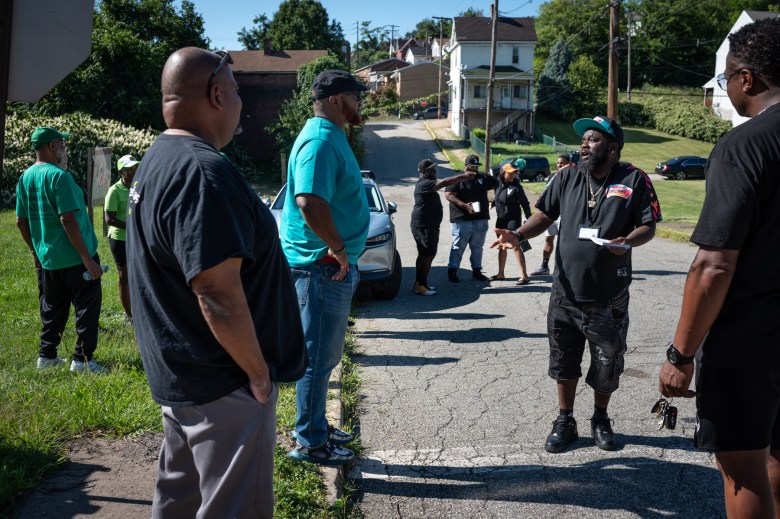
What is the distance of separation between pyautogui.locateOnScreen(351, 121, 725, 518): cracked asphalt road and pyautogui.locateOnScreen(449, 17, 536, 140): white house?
170ft

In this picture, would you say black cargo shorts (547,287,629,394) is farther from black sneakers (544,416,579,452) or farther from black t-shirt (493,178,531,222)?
black t-shirt (493,178,531,222)

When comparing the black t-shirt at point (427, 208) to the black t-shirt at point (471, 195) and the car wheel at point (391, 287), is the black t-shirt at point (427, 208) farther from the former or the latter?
the car wheel at point (391, 287)

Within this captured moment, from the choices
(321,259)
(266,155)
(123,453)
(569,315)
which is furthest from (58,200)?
(266,155)

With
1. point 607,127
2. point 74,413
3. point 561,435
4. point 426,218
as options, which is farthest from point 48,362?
point 426,218

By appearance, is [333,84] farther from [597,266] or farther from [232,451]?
[232,451]

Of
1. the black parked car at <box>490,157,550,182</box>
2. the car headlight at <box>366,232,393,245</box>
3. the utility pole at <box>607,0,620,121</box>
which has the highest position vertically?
the utility pole at <box>607,0,620,121</box>

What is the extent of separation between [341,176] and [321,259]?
0.49 metres

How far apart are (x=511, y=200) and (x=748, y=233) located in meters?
8.21

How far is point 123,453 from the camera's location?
4051 mm

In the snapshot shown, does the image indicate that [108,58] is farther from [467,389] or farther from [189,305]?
[189,305]

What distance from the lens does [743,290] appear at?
2.61m

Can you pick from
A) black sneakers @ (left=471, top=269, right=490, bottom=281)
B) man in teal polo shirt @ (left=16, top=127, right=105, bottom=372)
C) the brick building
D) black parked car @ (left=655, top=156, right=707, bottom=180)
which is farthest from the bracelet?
Result: the brick building

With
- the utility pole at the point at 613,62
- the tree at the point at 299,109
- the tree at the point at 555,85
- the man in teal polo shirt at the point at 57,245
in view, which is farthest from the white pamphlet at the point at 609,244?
the tree at the point at 555,85

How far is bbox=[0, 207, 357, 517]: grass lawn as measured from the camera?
358cm
